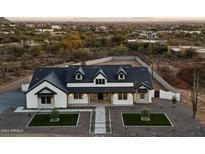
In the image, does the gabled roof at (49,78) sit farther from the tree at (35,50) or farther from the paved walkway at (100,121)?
the tree at (35,50)

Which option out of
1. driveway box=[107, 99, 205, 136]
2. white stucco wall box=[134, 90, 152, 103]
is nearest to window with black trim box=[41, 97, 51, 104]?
driveway box=[107, 99, 205, 136]

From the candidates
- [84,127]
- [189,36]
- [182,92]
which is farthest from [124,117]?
[189,36]

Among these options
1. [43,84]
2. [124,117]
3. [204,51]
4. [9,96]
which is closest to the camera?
[124,117]

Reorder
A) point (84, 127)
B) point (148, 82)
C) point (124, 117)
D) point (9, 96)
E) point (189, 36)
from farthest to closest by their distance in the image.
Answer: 1. point (189, 36)
2. point (9, 96)
3. point (148, 82)
4. point (124, 117)
5. point (84, 127)

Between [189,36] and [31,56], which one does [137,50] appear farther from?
[189,36]

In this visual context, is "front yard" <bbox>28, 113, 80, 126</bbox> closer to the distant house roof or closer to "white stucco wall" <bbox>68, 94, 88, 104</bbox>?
"white stucco wall" <bbox>68, 94, 88, 104</bbox>

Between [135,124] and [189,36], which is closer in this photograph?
[135,124]
